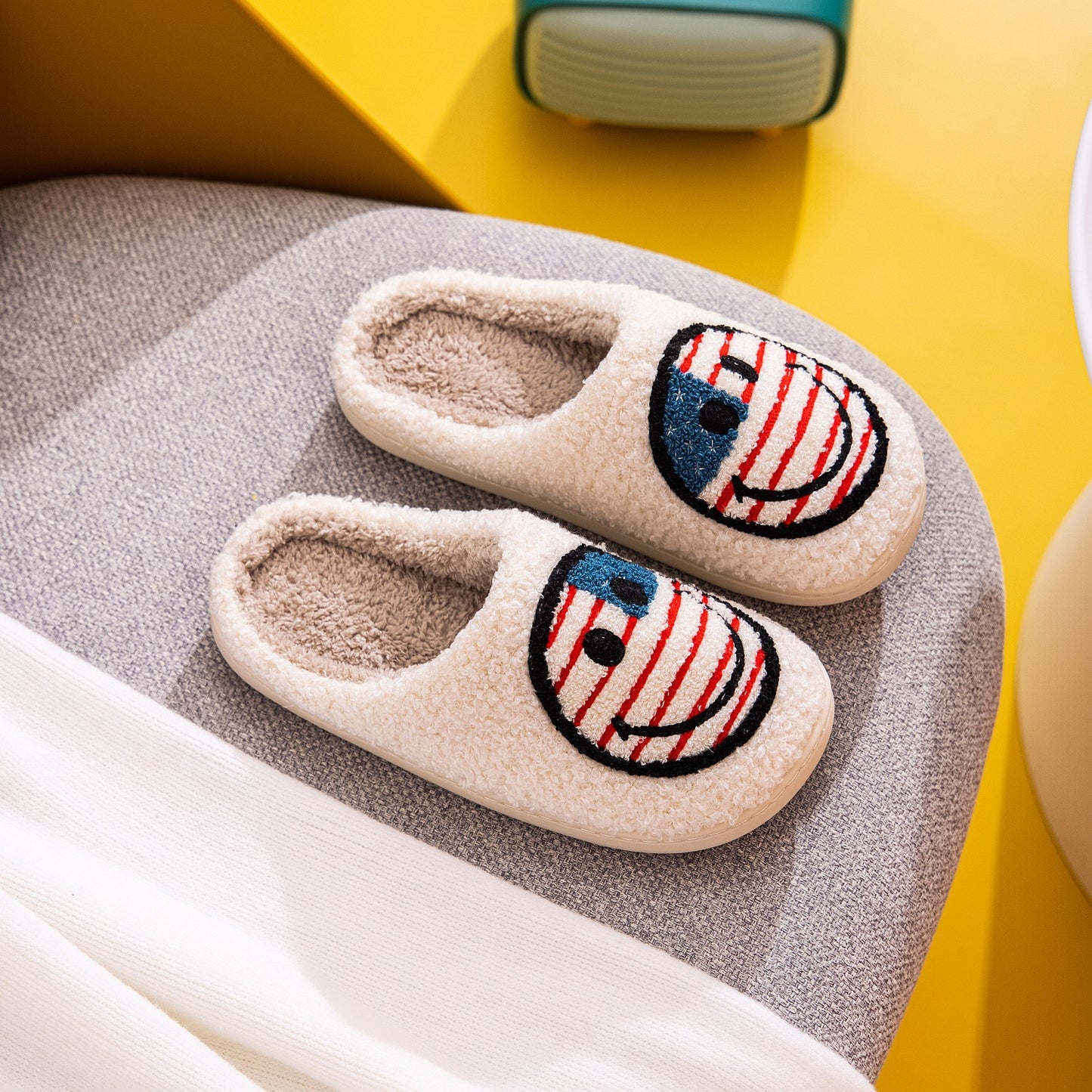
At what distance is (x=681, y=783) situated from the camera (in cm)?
62

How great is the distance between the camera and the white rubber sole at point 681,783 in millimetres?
626

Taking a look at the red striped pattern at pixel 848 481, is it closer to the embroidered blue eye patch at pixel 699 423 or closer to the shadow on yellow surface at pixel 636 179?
the embroidered blue eye patch at pixel 699 423

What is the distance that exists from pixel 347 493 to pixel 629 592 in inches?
10.0

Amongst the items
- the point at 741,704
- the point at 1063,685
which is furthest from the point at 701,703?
the point at 1063,685

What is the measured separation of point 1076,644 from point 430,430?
1.96ft

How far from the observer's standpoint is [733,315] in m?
0.78

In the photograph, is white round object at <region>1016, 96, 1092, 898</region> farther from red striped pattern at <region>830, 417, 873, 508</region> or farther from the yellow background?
red striped pattern at <region>830, 417, 873, 508</region>

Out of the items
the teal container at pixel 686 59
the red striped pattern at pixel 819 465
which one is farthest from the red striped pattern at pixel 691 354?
the teal container at pixel 686 59

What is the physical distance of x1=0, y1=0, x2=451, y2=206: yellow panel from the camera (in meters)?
0.77

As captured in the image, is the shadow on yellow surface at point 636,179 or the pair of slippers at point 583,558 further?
the shadow on yellow surface at point 636,179

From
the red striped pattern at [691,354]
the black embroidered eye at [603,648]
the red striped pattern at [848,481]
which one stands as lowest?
the black embroidered eye at [603,648]

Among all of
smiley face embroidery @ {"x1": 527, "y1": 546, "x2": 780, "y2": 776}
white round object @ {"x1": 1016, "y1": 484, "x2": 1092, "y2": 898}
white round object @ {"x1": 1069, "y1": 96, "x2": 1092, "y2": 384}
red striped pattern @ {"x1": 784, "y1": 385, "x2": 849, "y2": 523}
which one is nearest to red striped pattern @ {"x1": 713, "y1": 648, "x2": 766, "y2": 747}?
smiley face embroidery @ {"x1": 527, "y1": 546, "x2": 780, "y2": 776}

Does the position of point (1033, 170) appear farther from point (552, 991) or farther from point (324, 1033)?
point (324, 1033)

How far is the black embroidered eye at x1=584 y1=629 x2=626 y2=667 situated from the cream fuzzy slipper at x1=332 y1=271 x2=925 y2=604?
11cm
